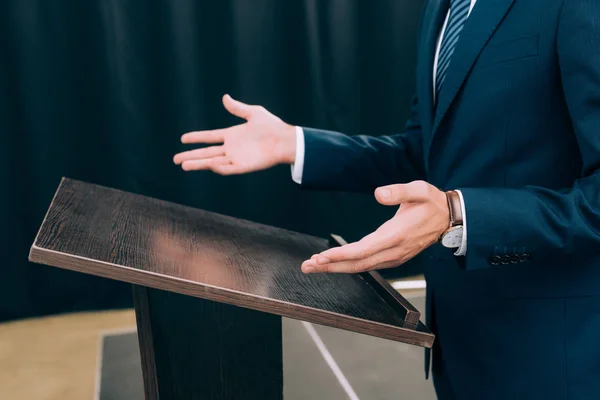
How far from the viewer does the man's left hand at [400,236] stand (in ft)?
2.01

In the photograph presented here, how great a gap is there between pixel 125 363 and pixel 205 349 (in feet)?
3.70

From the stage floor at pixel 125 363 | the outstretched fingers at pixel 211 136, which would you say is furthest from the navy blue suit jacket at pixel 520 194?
the stage floor at pixel 125 363

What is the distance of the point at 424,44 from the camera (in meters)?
0.93

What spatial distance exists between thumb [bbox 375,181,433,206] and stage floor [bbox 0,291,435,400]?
1095 millimetres

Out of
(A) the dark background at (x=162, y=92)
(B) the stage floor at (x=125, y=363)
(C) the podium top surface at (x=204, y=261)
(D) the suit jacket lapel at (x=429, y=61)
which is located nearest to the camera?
(C) the podium top surface at (x=204, y=261)

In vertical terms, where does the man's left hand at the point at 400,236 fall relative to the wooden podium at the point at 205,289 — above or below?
above

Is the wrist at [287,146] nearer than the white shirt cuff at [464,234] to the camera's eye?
No

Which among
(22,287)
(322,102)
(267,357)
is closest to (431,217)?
(267,357)

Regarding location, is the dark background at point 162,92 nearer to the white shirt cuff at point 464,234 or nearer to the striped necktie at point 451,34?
the striped necktie at point 451,34

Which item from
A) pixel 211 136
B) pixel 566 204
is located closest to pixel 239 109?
pixel 211 136

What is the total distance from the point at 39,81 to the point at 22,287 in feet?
2.61

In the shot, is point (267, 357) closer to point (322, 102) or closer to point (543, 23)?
point (543, 23)

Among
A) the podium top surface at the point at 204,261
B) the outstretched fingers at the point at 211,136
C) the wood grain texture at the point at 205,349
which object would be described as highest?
the outstretched fingers at the point at 211,136

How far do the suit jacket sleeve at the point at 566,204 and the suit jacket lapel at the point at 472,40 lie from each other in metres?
0.09
